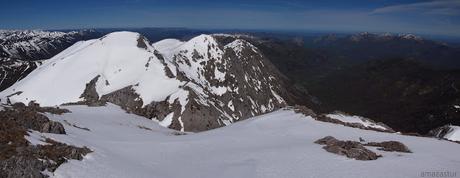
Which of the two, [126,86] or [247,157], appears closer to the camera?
[247,157]

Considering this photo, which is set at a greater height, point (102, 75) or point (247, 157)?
point (247, 157)

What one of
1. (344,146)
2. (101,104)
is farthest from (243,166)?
(101,104)

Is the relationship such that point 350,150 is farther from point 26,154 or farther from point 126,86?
point 126,86

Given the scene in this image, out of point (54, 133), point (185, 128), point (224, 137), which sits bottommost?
point (185, 128)

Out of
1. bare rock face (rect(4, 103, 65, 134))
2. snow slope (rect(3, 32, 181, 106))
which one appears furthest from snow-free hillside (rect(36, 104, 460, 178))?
snow slope (rect(3, 32, 181, 106))

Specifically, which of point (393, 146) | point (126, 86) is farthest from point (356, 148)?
point (126, 86)

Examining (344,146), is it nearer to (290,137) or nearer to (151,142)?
(290,137)

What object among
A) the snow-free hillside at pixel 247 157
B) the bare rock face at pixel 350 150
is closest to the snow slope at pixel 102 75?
the snow-free hillside at pixel 247 157
